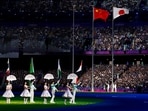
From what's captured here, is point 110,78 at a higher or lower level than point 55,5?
lower

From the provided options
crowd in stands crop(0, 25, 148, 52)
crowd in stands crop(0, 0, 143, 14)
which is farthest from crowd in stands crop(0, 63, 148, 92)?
crowd in stands crop(0, 0, 143, 14)

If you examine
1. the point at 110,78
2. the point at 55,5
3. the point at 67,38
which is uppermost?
the point at 55,5

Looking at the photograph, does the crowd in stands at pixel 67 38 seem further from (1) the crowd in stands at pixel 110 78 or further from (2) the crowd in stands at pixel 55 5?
(2) the crowd in stands at pixel 55 5

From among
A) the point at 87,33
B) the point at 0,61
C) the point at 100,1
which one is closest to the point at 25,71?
the point at 0,61

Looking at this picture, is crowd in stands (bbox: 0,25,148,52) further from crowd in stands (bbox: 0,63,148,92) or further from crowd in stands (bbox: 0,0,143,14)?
crowd in stands (bbox: 0,0,143,14)

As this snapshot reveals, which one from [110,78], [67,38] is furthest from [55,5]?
[110,78]

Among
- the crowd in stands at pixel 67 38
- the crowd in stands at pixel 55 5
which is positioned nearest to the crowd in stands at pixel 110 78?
the crowd in stands at pixel 67 38

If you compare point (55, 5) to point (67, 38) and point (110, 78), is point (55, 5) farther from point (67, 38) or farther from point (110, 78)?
point (110, 78)

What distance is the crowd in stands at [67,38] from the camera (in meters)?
82.2

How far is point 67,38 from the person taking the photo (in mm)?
86438

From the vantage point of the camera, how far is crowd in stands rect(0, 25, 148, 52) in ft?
270

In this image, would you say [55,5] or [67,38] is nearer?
[67,38]

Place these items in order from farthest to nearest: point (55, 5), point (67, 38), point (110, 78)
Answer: point (55, 5), point (67, 38), point (110, 78)

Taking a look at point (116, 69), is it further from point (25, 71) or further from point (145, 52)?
point (25, 71)
